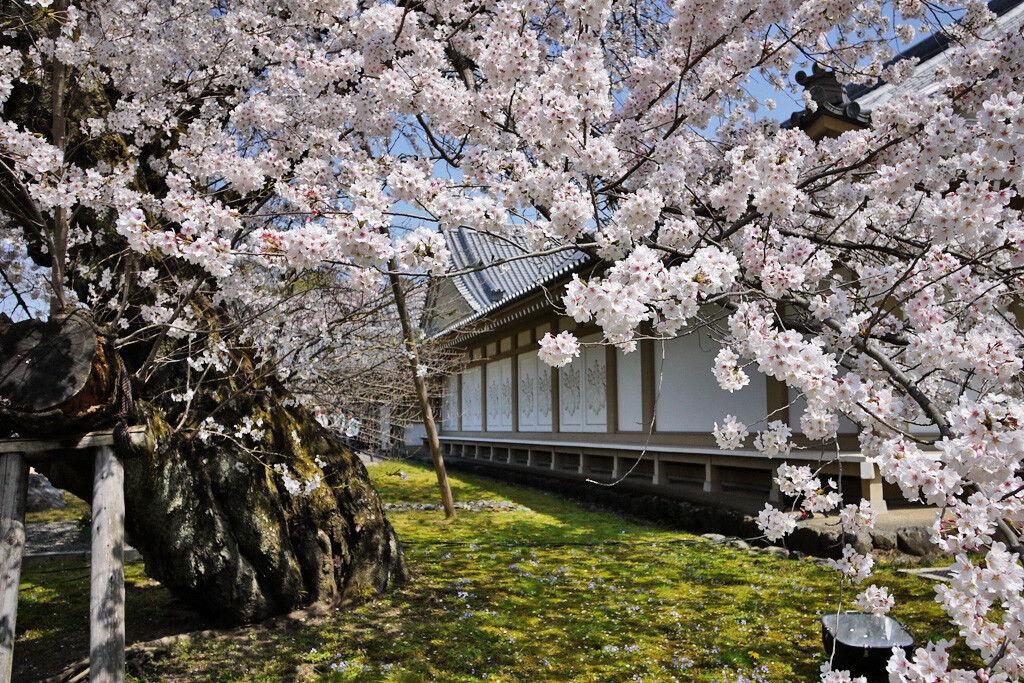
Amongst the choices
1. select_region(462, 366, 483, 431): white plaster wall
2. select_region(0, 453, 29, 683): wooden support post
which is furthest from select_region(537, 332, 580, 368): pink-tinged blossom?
select_region(462, 366, 483, 431): white plaster wall

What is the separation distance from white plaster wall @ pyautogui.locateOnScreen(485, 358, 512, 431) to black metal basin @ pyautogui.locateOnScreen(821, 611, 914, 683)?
1114cm

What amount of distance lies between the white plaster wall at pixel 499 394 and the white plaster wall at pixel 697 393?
19.9 feet

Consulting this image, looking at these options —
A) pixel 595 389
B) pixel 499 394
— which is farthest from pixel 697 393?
pixel 499 394

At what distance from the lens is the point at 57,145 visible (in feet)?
11.8

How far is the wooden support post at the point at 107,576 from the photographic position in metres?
2.79

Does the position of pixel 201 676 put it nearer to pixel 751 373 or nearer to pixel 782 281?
pixel 782 281

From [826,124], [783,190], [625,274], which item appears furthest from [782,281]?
[826,124]

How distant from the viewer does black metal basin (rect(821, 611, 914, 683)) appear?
10.0 ft

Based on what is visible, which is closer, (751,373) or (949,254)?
(949,254)

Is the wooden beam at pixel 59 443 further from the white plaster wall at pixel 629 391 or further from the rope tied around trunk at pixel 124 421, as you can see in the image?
the white plaster wall at pixel 629 391

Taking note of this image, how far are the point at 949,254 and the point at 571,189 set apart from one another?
185 cm

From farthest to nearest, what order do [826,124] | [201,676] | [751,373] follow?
[751,373], [826,124], [201,676]

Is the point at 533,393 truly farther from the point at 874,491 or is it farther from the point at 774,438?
the point at 774,438

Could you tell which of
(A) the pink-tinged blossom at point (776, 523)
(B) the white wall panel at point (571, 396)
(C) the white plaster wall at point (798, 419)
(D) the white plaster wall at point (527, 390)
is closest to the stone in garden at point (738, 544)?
(C) the white plaster wall at point (798, 419)
